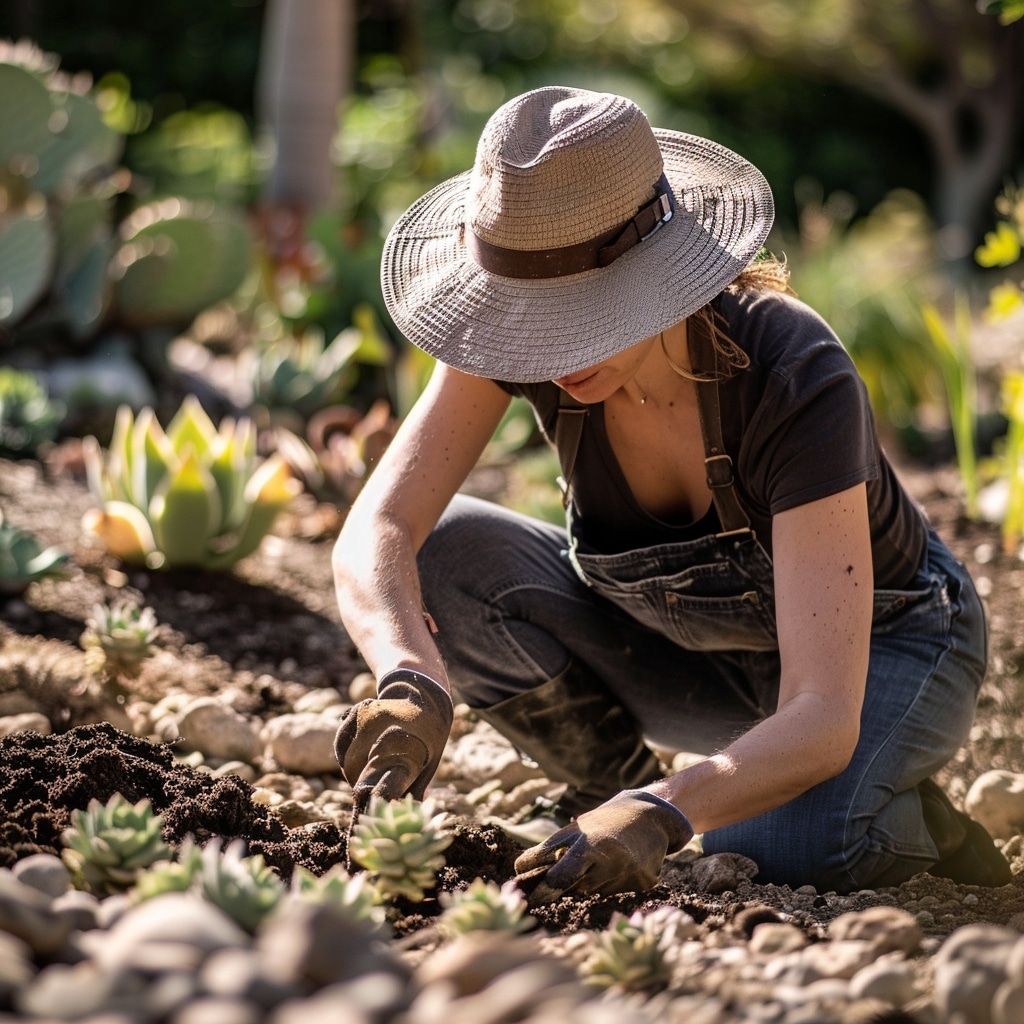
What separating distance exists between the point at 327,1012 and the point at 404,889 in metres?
0.59

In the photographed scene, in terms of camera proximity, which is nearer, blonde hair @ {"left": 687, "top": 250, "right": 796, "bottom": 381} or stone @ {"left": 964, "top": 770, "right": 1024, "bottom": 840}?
blonde hair @ {"left": 687, "top": 250, "right": 796, "bottom": 381}

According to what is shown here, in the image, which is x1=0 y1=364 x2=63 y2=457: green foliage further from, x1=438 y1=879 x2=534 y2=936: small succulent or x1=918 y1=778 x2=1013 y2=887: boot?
x1=438 y1=879 x2=534 y2=936: small succulent

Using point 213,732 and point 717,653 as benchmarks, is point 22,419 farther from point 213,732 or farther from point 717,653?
point 717,653

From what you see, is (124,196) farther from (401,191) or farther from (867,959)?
(867,959)

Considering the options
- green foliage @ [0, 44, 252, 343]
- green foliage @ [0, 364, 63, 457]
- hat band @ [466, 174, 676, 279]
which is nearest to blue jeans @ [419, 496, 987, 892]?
hat band @ [466, 174, 676, 279]

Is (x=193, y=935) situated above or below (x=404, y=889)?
above

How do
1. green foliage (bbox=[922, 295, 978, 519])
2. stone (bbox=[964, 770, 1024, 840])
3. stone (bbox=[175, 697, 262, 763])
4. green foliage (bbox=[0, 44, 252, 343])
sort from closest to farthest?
1. stone (bbox=[964, 770, 1024, 840])
2. stone (bbox=[175, 697, 262, 763])
3. green foliage (bbox=[922, 295, 978, 519])
4. green foliage (bbox=[0, 44, 252, 343])

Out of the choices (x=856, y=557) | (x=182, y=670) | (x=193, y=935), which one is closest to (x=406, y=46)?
(x=182, y=670)

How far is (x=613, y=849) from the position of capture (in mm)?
1547

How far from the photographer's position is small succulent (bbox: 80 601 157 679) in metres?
2.43

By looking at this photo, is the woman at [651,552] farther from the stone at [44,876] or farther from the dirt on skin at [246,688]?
the stone at [44,876]

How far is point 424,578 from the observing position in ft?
7.25

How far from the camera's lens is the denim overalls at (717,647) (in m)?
1.96

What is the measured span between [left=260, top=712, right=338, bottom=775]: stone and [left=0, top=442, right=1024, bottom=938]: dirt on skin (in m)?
0.24
